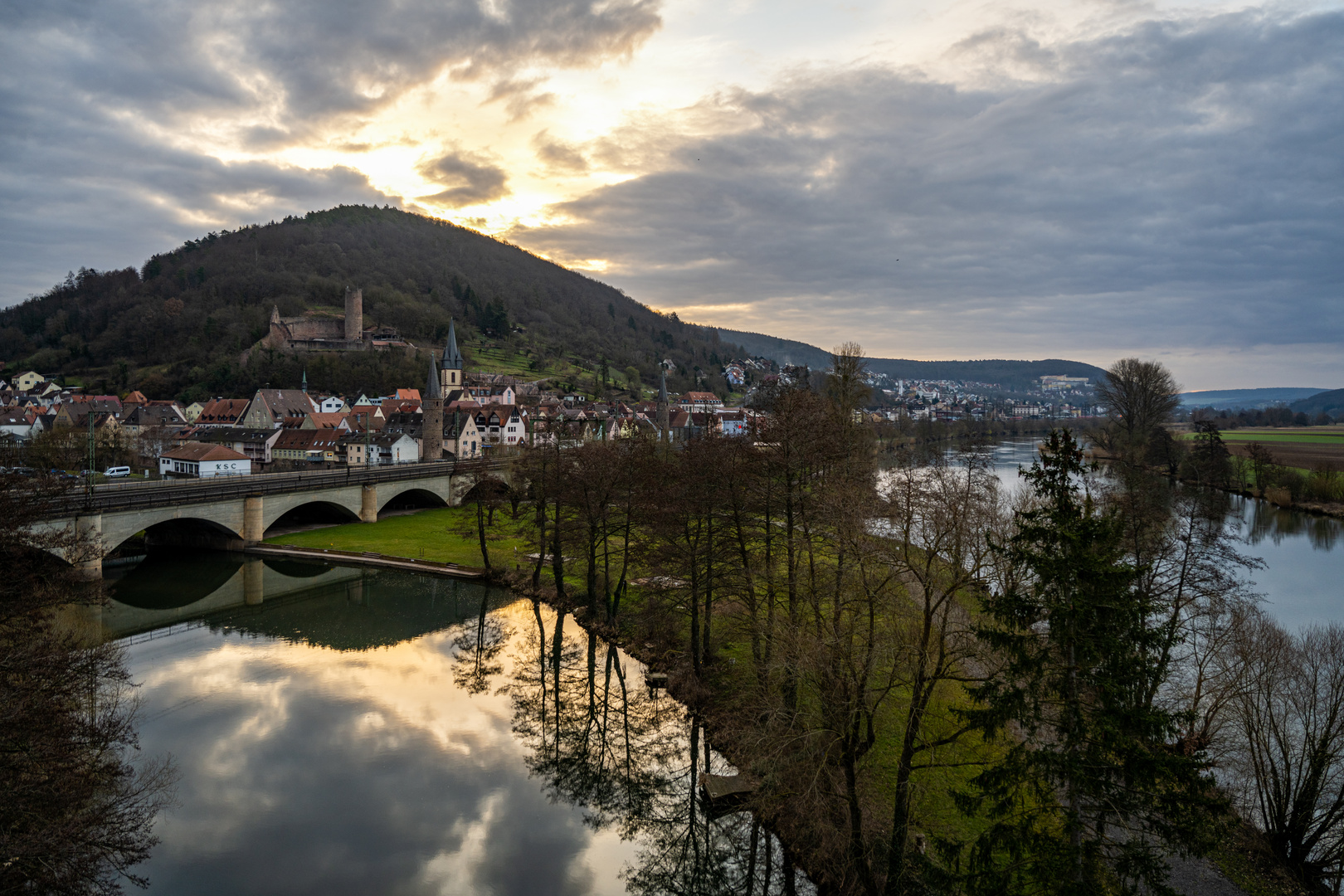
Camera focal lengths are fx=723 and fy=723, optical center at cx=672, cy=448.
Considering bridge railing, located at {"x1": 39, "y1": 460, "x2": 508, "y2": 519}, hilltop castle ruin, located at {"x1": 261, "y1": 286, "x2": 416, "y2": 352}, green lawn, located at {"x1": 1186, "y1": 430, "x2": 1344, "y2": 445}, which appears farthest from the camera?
hilltop castle ruin, located at {"x1": 261, "y1": 286, "x2": 416, "y2": 352}

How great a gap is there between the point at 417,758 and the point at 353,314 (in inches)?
5266

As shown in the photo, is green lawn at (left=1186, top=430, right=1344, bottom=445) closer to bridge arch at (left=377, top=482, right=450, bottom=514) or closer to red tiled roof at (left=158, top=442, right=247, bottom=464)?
bridge arch at (left=377, top=482, right=450, bottom=514)

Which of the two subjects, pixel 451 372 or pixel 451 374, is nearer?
pixel 451 372

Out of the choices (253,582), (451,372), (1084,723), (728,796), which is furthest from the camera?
(451,372)

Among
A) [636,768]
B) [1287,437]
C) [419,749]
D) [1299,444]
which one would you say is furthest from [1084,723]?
[1287,437]

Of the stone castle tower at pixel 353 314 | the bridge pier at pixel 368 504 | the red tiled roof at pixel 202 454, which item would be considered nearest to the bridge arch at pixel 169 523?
the bridge pier at pixel 368 504

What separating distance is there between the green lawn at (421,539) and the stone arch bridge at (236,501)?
203cm

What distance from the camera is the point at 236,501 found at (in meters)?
42.3

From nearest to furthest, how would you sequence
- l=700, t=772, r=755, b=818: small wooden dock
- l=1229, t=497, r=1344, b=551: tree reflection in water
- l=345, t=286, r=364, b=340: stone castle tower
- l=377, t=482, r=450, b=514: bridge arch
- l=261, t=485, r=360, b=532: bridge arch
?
l=700, t=772, r=755, b=818: small wooden dock → l=1229, t=497, r=1344, b=551: tree reflection in water → l=261, t=485, r=360, b=532: bridge arch → l=377, t=482, r=450, b=514: bridge arch → l=345, t=286, r=364, b=340: stone castle tower

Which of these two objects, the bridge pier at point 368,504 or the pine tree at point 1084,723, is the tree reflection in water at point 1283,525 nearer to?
the pine tree at point 1084,723

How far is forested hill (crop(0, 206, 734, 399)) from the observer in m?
119

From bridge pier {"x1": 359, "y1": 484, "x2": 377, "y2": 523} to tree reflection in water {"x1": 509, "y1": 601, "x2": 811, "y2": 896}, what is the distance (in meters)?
28.3

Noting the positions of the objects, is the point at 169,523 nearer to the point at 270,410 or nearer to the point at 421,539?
the point at 421,539

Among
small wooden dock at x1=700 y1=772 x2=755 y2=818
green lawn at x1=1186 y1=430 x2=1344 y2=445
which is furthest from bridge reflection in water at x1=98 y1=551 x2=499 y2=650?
green lawn at x1=1186 y1=430 x2=1344 y2=445
